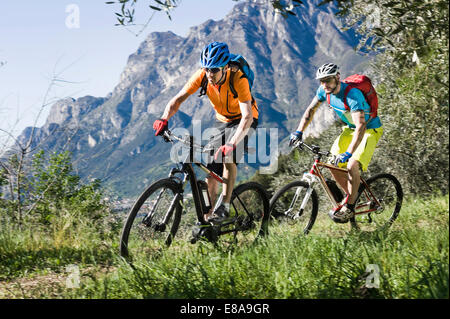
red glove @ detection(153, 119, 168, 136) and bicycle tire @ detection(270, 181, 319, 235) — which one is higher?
red glove @ detection(153, 119, 168, 136)

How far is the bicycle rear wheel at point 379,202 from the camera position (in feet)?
20.2

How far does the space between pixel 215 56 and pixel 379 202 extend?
3782mm

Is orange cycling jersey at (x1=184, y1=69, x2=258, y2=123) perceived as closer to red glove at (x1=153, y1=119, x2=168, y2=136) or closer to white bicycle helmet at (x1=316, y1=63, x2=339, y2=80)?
red glove at (x1=153, y1=119, x2=168, y2=136)

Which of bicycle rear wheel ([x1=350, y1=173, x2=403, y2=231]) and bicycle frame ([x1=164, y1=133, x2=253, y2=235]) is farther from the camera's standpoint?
bicycle rear wheel ([x1=350, y1=173, x2=403, y2=231])

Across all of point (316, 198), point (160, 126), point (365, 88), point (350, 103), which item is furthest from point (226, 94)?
point (316, 198)

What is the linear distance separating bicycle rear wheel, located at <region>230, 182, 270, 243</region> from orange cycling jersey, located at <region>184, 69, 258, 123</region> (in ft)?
3.17

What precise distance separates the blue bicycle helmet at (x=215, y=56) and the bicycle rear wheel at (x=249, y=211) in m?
1.61

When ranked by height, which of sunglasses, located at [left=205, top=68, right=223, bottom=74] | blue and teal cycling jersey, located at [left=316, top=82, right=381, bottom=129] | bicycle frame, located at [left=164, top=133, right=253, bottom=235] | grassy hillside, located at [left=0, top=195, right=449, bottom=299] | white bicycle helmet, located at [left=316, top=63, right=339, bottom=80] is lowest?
grassy hillside, located at [left=0, top=195, right=449, bottom=299]

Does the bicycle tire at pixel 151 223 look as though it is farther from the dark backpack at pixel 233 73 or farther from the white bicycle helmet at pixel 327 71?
the white bicycle helmet at pixel 327 71

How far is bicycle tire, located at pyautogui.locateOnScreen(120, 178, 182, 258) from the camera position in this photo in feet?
13.1

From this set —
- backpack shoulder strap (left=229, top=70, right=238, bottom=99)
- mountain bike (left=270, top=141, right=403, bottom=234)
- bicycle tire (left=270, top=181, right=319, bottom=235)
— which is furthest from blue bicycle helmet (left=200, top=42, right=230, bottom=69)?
bicycle tire (left=270, top=181, right=319, bottom=235)
